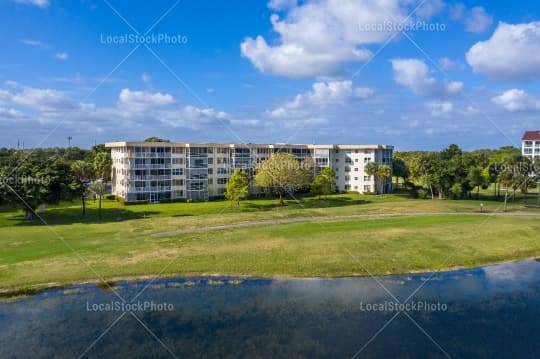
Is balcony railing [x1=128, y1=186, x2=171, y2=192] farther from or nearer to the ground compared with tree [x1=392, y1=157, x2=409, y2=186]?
nearer to the ground

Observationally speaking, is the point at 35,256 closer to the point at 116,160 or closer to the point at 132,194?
the point at 132,194

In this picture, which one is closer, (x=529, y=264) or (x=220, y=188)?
(x=529, y=264)

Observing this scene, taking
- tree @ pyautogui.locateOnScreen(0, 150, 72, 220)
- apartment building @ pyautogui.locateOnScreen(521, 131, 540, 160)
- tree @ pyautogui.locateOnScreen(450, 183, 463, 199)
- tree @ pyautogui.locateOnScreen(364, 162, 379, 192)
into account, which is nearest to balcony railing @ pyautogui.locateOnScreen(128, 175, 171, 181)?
tree @ pyautogui.locateOnScreen(0, 150, 72, 220)

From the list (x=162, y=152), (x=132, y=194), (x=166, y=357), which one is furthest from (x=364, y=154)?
(x=166, y=357)

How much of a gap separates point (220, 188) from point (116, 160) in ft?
84.5

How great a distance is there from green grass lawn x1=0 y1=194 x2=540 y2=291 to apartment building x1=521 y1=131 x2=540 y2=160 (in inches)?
5310

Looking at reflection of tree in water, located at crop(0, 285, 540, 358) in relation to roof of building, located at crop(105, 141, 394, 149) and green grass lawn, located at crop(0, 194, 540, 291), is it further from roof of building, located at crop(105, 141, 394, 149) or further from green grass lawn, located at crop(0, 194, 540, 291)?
roof of building, located at crop(105, 141, 394, 149)

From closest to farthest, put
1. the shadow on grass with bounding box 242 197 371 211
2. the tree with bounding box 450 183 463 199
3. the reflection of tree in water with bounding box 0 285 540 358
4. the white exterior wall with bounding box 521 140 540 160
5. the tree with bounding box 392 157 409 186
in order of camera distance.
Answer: the reflection of tree in water with bounding box 0 285 540 358
the shadow on grass with bounding box 242 197 371 211
the tree with bounding box 450 183 463 199
the tree with bounding box 392 157 409 186
the white exterior wall with bounding box 521 140 540 160

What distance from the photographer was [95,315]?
3130cm

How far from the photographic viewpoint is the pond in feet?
85.8

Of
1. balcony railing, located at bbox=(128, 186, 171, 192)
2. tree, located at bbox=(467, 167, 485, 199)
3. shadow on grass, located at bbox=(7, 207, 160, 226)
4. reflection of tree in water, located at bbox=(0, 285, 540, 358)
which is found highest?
tree, located at bbox=(467, 167, 485, 199)

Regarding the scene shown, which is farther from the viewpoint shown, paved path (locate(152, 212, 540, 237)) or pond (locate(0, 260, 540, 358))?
paved path (locate(152, 212, 540, 237))

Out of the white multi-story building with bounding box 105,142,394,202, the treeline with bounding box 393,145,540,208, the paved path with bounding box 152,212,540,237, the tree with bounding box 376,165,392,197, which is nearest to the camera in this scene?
the paved path with bounding box 152,212,540,237

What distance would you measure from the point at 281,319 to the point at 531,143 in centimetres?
20526
